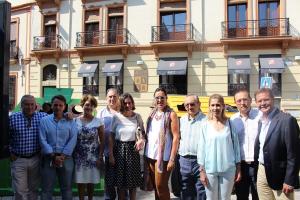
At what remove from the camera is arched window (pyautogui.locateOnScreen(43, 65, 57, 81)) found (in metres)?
25.9

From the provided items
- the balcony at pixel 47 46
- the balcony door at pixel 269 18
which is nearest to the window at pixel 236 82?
the balcony door at pixel 269 18

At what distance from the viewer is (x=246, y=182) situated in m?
4.72

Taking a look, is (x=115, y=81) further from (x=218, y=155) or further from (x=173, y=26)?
(x=218, y=155)

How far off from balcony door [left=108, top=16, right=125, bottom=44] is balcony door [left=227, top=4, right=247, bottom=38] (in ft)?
22.5

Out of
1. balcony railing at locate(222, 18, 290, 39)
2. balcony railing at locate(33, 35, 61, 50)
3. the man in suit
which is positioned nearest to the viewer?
the man in suit

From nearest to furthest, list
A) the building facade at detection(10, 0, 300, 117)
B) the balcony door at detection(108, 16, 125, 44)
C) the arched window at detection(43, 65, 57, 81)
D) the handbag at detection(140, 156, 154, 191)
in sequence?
the handbag at detection(140, 156, 154, 191)
the building facade at detection(10, 0, 300, 117)
the balcony door at detection(108, 16, 125, 44)
the arched window at detection(43, 65, 57, 81)

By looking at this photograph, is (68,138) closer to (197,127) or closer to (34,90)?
(197,127)

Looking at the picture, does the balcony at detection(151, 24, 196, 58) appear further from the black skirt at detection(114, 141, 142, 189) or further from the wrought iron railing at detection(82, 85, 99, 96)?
the black skirt at detection(114, 141, 142, 189)

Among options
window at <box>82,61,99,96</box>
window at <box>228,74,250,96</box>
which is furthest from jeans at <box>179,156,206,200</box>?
window at <box>82,61,99,96</box>

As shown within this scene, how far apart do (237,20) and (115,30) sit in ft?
25.9

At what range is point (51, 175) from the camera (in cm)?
499

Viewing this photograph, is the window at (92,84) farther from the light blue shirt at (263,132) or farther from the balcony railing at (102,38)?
the light blue shirt at (263,132)

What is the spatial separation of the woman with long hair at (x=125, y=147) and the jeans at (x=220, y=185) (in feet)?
4.26

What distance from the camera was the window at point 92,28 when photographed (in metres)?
24.2
